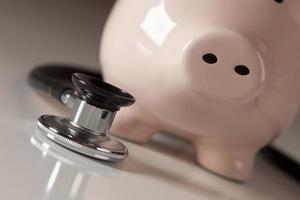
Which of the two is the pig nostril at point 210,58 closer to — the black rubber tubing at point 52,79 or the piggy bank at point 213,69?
the piggy bank at point 213,69

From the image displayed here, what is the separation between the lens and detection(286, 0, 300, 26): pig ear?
0.58 m

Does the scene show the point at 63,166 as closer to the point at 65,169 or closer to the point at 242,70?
the point at 65,169

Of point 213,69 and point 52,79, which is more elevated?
point 213,69

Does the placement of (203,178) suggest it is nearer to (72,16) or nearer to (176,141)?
(176,141)

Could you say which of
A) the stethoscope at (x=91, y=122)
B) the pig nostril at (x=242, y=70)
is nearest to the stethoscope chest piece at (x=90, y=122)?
the stethoscope at (x=91, y=122)

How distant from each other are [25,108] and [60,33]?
16.3 inches

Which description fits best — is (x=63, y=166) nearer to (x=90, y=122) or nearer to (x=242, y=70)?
(x=90, y=122)

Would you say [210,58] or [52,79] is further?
[52,79]

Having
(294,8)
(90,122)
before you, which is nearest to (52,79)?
(90,122)

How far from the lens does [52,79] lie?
728mm

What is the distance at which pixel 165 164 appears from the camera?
0.61 m

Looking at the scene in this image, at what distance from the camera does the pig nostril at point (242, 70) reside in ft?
1.82

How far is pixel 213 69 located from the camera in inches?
21.8

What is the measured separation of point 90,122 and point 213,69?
0.41ft
